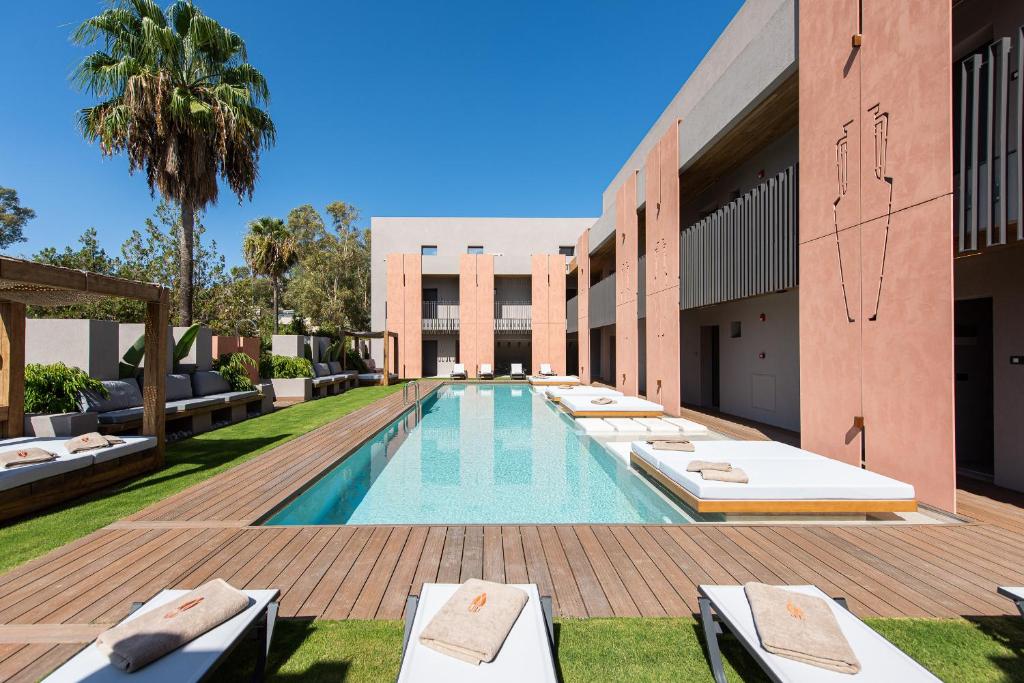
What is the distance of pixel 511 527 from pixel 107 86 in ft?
45.0

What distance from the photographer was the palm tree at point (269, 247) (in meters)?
24.2

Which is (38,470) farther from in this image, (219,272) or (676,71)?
(219,272)

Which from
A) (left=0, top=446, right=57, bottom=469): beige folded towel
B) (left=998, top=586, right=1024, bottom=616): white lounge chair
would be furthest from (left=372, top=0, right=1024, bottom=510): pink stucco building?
(left=0, top=446, right=57, bottom=469): beige folded towel

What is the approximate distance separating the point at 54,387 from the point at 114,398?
0.80m

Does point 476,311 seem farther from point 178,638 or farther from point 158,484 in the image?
point 178,638

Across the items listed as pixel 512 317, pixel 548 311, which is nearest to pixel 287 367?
pixel 512 317

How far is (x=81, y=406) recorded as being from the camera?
276 inches

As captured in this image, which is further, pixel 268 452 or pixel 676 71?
pixel 676 71

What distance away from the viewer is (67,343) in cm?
743

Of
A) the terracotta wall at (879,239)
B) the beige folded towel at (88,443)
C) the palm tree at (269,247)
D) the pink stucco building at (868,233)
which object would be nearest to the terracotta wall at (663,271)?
the pink stucco building at (868,233)

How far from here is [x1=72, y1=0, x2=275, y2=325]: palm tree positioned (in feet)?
33.2

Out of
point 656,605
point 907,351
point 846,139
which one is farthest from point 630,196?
point 656,605

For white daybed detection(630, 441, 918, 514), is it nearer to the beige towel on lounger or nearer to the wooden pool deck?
the wooden pool deck

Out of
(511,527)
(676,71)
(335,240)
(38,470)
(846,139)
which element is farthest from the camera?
(335,240)
